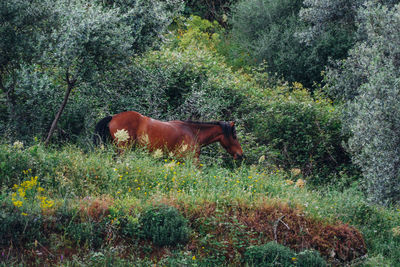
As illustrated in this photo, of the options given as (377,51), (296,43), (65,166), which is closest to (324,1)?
(296,43)

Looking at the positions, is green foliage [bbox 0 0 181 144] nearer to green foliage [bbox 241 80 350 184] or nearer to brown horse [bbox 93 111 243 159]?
brown horse [bbox 93 111 243 159]

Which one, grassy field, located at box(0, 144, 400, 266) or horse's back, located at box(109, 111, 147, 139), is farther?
horse's back, located at box(109, 111, 147, 139)

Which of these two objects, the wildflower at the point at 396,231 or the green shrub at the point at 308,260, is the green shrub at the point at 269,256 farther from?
the wildflower at the point at 396,231

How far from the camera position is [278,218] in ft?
26.5

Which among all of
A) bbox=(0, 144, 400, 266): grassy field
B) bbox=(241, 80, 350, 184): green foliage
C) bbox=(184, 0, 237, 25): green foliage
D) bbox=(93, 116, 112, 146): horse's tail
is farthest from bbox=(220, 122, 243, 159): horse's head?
bbox=(184, 0, 237, 25): green foliage

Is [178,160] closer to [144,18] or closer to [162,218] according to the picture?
[162,218]

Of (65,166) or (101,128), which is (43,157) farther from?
(101,128)

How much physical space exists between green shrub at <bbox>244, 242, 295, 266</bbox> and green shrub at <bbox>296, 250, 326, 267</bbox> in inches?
4.2

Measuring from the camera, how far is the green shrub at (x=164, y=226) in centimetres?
721

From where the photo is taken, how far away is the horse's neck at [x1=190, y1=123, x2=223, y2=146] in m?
11.4

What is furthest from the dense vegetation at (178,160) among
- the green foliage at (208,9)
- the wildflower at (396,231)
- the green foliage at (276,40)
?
the green foliage at (208,9)

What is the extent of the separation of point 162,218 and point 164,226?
219mm

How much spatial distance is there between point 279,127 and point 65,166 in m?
7.68

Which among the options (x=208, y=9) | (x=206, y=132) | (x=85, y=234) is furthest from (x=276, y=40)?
(x=85, y=234)
